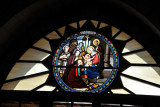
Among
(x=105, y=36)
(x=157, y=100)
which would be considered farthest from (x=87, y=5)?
(x=157, y=100)

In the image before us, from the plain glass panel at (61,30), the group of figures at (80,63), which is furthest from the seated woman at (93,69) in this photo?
the plain glass panel at (61,30)

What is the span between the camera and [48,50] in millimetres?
7582

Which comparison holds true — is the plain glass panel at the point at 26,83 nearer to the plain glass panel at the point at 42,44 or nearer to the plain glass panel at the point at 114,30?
the plain glass panel at the point at 42,44

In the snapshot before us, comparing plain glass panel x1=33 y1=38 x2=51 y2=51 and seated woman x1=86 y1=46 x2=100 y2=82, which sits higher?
plain glass panel x1=33 y1=38 x2=51 y2=51

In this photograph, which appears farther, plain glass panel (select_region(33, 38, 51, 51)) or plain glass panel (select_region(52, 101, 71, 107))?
plain glass panel (select_region(33, 38, 51, 51))

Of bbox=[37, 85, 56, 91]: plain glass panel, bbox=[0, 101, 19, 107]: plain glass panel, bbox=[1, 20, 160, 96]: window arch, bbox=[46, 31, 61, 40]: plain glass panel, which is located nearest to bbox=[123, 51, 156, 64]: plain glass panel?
bbox=[1, 20, 160, 96]: window arch

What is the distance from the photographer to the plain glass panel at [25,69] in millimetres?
7426

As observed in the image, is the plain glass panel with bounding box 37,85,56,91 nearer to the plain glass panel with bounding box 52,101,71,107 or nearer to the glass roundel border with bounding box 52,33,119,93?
the glass roundel border with bounding box 52,33,119,93

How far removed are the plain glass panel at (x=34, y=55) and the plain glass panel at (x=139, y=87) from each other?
2276 millimetres

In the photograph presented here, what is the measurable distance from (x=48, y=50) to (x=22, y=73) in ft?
3.16

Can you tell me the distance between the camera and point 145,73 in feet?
23.7

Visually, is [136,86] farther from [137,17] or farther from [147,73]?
[137,17]

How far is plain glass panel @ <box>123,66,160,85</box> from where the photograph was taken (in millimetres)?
7125

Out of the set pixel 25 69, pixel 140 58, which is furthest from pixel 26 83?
pixel 140 58
